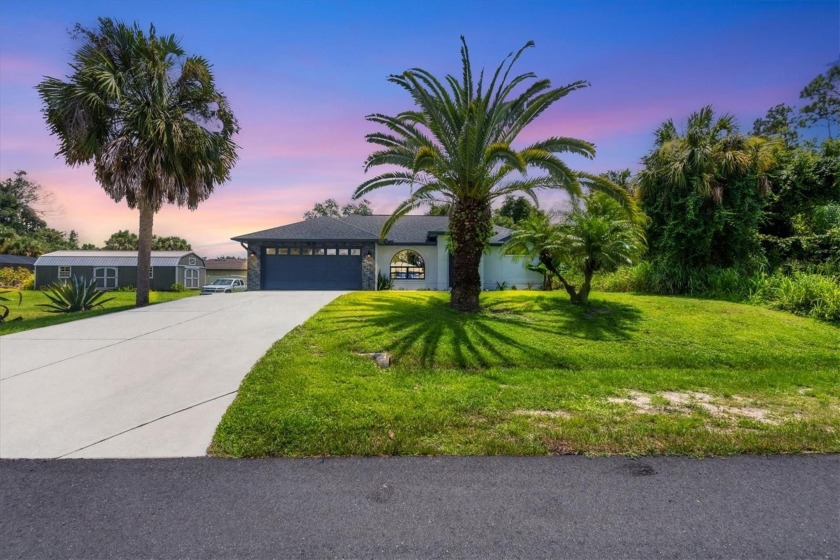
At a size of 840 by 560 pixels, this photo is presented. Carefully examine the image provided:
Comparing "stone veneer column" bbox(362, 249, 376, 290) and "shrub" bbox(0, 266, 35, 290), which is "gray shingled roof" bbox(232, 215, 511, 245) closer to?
"stone veneer column" bbox(362, 249, 376, 290)

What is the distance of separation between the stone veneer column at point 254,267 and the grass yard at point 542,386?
11748mm

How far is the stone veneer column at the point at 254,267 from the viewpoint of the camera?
64.6ft

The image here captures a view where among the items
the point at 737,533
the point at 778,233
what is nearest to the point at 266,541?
the point at 737,533

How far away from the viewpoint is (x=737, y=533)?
99.9 inches

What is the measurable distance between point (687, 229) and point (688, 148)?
318 centimetres

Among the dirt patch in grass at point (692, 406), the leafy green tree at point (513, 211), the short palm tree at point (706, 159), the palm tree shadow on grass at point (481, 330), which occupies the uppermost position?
the leafy green tree at point (513, 211)

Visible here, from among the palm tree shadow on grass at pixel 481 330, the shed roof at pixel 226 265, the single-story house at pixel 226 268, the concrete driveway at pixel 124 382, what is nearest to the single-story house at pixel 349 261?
the palm tree shadow on grass at pixel 481 330

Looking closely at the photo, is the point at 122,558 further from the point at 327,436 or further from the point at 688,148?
the point at 688,148

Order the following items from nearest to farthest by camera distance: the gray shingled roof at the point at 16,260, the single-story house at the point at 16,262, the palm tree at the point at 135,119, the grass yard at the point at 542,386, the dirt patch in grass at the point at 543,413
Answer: the grass yard at the point at 542,386
the dirt patch in grass at the point at 543,413
the palm tree at the point at 135,119
the single-story house at the point at 16,262
the gray shingled roof at the point at 16,260

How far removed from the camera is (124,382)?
18.2 ft

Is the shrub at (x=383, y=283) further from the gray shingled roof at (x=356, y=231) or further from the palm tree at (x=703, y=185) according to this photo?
the palm tree at (x=703, y=185)

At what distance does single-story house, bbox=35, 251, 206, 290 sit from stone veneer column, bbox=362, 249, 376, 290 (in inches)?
703

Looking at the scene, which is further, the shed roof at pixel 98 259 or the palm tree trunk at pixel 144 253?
the shed roof at pixel 98 259

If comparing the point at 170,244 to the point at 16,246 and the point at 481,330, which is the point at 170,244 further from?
the point at 481,330
